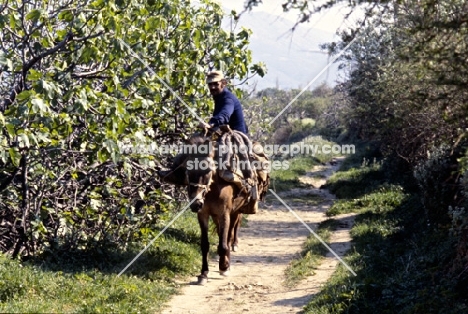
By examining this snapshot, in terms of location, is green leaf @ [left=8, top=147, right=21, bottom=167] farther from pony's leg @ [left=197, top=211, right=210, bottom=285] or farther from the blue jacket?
the blue jacket

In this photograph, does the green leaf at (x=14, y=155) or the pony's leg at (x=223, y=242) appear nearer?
the green leaf at (x=14, y=155)

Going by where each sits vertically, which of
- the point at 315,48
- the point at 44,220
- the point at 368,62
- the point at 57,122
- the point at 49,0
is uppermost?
the point at 368,62

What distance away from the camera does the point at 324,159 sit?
35688mm

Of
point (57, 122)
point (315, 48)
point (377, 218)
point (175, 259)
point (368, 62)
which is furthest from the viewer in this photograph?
point (368, 62)

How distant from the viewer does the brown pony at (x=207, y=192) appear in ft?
30.8

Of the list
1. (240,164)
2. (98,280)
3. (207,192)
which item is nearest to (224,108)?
(240,164)

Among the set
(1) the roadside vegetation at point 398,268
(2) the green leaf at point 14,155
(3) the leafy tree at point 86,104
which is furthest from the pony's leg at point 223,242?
(2) the green leaf at point 14,155

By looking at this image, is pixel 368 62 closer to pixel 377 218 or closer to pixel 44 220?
pixel 377 218

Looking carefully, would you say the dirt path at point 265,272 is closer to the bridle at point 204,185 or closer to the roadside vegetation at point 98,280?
the roadside vegetation at point 98,280

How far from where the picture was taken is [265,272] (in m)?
10.7

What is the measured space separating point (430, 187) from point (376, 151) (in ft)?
55.2

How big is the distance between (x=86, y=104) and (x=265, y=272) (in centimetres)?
491

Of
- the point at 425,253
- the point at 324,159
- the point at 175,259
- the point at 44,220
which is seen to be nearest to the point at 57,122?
the point at 44,220

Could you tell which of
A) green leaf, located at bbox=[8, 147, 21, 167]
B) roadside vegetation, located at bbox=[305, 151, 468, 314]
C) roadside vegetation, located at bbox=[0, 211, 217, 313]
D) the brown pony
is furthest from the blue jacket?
green leaf, located at bbox=[8, 147, 21, 167]
